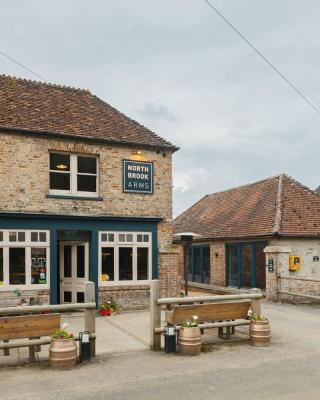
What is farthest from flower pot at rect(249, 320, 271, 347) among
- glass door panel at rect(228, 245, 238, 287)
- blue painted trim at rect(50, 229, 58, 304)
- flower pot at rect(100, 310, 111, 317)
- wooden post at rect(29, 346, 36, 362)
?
glass door panel at rect(228, 245, 238, 287)

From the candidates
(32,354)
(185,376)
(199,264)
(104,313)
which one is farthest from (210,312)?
(199,264)

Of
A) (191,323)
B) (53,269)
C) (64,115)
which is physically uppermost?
(64,115)

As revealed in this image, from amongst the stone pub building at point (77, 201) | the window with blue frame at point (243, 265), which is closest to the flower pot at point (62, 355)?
the stone pub building at point (77, 201)

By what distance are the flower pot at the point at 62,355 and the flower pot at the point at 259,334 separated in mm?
3783

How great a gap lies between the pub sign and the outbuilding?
5.86 meters

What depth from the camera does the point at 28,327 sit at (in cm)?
775

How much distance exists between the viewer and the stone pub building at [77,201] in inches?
520

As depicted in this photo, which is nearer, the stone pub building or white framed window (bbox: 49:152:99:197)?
the stone pub building

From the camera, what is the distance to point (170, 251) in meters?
15.1

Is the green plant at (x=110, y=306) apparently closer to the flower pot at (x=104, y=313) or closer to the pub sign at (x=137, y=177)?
the flower pot at (x=104, y=313)

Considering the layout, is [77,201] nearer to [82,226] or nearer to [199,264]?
[82,226]

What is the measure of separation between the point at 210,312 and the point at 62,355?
3199 millimetres

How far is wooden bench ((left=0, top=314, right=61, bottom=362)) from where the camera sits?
A: 7.59m

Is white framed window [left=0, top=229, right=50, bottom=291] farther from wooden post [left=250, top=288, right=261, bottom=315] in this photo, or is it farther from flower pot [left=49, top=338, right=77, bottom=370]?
wooden post [left=250, top=288, right=261, bottom=315]
